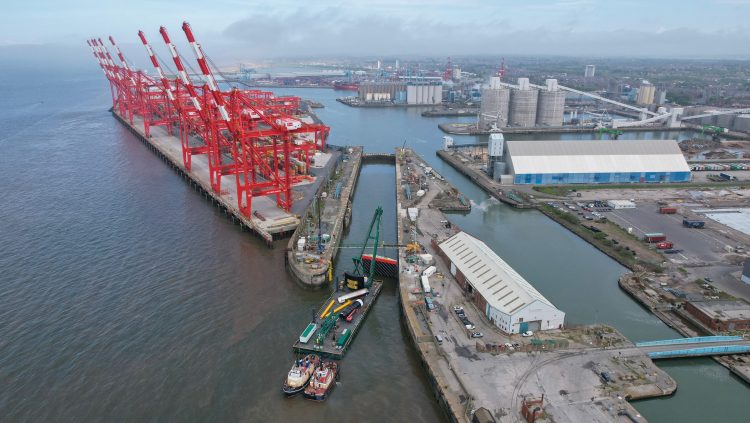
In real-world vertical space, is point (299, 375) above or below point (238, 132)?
below

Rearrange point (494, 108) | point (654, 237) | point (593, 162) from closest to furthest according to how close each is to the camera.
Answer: point (654, 237) < point (593, 162) < point (494, 108)

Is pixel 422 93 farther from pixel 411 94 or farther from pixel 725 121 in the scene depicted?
pixel 725 121

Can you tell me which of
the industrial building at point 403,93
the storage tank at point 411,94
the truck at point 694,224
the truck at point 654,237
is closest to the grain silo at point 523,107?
the industrial building at point 403,93

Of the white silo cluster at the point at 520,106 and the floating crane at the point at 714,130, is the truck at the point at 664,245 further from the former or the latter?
the floating crane at the point at 714,130

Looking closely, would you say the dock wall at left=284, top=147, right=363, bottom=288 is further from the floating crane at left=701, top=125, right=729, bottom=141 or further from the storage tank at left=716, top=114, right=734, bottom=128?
the storage tank at left=716, top=114, right=734, bottom=128

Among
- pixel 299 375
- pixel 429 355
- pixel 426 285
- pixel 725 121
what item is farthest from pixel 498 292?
pixel 725 121

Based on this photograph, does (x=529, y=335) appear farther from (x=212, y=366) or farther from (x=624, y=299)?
(x=212, y=366)
